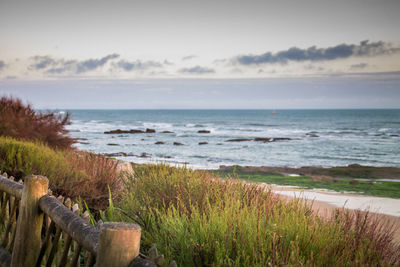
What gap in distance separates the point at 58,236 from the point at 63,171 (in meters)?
4.00

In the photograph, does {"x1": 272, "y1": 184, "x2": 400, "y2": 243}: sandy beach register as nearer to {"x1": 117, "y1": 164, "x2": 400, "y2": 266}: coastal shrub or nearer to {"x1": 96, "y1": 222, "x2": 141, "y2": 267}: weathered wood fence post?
{"x1": 117, "y1": 164, "x2": 400, "y2": 266}: coastal shrub

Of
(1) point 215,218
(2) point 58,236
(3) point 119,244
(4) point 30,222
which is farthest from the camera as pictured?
(1) point 215,218

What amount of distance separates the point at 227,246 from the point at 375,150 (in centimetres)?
3425

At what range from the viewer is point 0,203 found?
15.1ft

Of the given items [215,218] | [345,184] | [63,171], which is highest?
[215,218]

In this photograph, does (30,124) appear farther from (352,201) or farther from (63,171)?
(352,201)

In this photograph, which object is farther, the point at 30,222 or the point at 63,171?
the point at 63,171

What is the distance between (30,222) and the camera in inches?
120

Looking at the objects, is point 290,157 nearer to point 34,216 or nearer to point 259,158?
point 259,158

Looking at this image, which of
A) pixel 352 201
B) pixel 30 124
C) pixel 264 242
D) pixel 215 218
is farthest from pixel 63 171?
pixel 352 201

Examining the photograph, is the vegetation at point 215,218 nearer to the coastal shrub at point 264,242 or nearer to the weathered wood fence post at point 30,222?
the coastal shrub at point 264,242

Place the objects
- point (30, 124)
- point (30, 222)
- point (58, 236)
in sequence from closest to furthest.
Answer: point (58, 236)
point (30, 222)
point (30, 124)

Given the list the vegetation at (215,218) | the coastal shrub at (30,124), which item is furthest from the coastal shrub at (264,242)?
the coastal shrub at (30,124)

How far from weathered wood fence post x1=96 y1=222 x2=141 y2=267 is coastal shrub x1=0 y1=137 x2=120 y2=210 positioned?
195 inches
